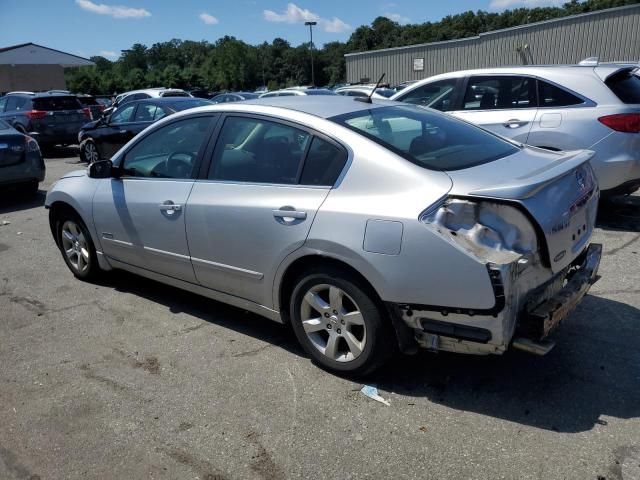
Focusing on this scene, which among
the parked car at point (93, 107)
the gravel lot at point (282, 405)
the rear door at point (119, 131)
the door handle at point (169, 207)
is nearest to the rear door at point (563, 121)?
the gravel lot at point (282, 405)

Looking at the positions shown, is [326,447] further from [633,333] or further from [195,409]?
[633,333]

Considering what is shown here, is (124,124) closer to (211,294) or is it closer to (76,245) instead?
(76,245)

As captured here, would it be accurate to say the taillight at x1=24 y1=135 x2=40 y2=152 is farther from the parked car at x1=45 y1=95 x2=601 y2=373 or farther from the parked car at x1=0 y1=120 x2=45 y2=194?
the parked car at x1=45 y1=95 x2=601 y2=373

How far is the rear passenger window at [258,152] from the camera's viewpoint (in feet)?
11.5

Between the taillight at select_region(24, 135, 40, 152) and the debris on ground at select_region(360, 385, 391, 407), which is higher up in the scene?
the taillight at select_region(24, 135, 40, 152)

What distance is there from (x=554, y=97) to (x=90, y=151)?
10.1 meters

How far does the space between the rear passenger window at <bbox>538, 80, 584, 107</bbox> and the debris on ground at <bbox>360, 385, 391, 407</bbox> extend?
4.45m

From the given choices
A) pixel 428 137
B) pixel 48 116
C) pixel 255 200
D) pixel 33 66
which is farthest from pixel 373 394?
pixel 33 66

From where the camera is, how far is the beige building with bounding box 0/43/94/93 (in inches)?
2298

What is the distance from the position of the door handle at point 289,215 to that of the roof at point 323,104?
2.21 feet

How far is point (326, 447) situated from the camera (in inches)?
110

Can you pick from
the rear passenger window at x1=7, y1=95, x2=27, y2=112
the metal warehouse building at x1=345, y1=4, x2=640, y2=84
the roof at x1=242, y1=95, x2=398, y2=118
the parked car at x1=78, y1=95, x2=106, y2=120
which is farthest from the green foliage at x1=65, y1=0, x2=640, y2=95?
the roof at x1=242, y1=95, x2=398, y2=118

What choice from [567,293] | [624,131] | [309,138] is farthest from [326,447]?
[624,131]

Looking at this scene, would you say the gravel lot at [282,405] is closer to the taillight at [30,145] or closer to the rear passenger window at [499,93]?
the rear passenger window at [499,93]
